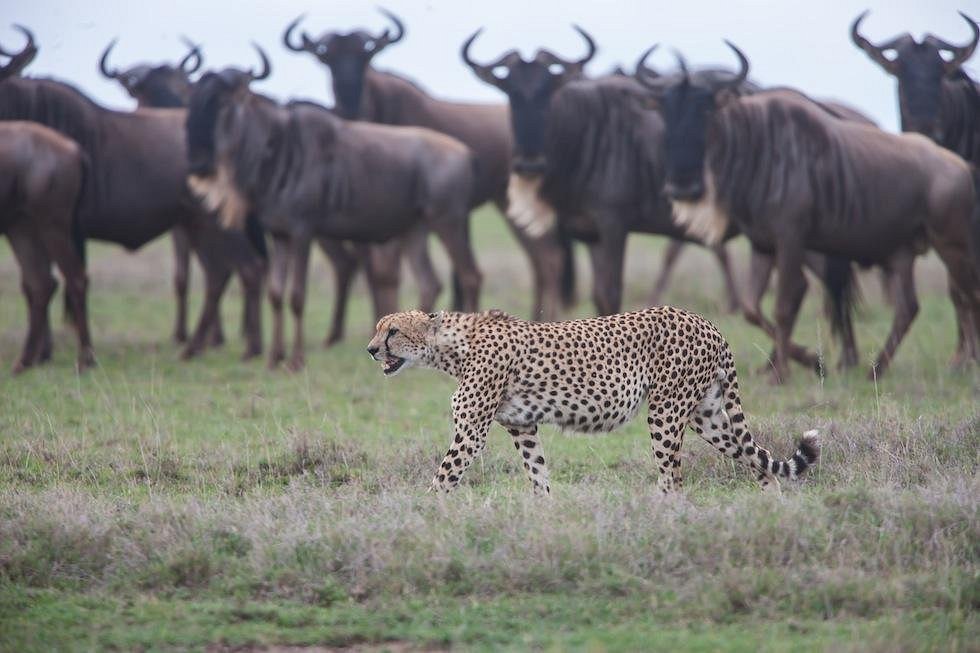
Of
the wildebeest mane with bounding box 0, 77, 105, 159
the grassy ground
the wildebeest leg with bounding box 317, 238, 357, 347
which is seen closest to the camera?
the grassy ground

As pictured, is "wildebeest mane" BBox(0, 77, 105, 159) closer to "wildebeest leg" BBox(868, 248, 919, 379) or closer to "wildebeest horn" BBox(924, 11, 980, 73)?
"wildebeest leg" BBox(868, 248, 919, 379)

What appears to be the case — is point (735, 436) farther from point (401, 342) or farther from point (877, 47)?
point (877, 47)

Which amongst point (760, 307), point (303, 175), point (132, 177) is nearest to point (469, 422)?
point (760, 307)

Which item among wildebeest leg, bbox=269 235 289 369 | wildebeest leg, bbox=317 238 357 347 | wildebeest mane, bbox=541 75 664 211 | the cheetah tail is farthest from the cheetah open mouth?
wildebeest leg, bbox=317 238 357 347

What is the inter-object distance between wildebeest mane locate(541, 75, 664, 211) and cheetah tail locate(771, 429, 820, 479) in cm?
622

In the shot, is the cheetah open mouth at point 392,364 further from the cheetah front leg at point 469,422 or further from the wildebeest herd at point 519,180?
the wildebeest herd at point 519,180

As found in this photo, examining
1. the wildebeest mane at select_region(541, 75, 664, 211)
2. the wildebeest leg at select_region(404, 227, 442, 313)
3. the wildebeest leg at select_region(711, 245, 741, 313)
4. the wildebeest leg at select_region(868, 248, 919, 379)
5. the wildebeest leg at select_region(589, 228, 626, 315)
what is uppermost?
the wildebeest mane at select_region(541, 75, 664, 211)

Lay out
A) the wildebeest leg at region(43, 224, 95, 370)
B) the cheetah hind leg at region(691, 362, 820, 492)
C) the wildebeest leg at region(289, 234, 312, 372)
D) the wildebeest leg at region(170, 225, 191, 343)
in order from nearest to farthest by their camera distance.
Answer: the cheetah hind leg at region(691, 362, 820, 492), the wildebeest leg at region(43, 224, 95, 370), the wildebeest leg at region(289, 234, 312, 372), the wildebeest leg at region(170, 225, 191, 343)

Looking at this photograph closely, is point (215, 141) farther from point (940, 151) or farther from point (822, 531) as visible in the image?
point (822, 531)

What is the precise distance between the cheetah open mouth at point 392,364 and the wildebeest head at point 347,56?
846cm

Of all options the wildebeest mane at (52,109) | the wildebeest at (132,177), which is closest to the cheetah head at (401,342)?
the wildebeest at (132,177)

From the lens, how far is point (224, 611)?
17.9ft

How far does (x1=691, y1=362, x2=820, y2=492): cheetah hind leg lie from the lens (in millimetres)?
6984

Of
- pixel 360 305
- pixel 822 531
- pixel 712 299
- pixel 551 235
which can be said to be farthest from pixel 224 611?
pixel 360 305
